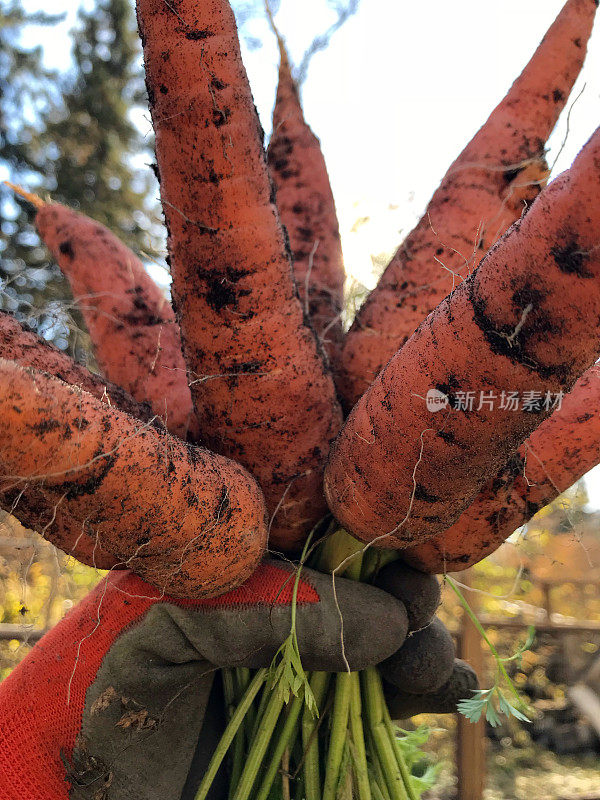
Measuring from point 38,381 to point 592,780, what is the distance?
3.85m

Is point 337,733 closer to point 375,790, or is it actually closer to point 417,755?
point 375,790

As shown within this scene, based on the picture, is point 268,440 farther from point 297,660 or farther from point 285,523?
point 297,660

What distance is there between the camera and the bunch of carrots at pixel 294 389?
60 cm

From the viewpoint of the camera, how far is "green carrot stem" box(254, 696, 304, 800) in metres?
0.90

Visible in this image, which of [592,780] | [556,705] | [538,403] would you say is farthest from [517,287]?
[556,705]

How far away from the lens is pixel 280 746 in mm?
924

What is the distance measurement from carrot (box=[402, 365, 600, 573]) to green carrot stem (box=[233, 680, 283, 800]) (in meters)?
0.35

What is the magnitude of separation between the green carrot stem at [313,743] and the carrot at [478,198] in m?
0.48

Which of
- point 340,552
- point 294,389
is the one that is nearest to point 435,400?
point 294,389

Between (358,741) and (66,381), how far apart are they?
74cm

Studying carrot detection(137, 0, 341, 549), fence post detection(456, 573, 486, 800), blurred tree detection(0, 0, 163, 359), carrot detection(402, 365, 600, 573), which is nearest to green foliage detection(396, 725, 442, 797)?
carrot detection(402, 365, 600, 573)

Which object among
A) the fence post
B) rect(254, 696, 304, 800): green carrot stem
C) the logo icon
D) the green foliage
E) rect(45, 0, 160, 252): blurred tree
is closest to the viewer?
the logo icon

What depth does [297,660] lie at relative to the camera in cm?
78

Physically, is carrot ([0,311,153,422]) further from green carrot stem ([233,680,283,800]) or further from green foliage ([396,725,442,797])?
green foliage ([396,725,442,797])
